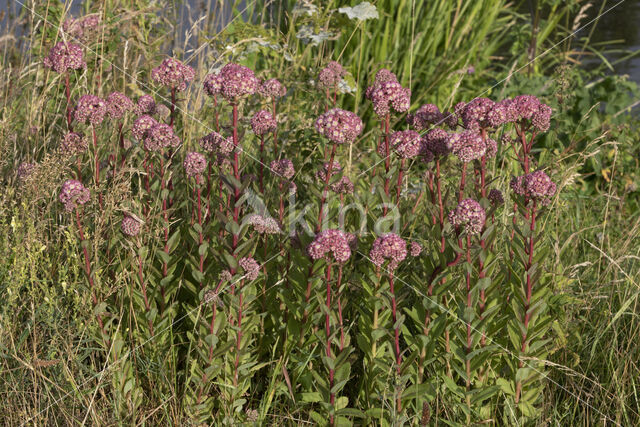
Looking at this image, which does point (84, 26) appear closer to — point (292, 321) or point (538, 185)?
point (292, 321)

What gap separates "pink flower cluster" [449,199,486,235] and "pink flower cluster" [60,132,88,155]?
1498mm

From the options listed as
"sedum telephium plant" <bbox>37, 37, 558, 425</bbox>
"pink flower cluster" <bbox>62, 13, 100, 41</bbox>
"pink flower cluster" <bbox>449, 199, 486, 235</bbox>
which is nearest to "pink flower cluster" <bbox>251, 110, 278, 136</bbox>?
"sedum telephium plant" <bbox>37, 37, 558, 425</bbox>

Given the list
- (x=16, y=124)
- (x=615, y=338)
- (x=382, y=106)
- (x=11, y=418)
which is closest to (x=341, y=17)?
(x=382, y=106)

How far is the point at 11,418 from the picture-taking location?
2562 mm

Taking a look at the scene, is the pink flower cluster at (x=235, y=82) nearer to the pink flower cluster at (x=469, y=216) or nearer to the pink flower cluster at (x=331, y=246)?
the pink flower cluster at (x=331, y=246)

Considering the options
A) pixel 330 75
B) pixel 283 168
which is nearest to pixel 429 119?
pixel 330 75

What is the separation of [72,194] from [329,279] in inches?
40.2

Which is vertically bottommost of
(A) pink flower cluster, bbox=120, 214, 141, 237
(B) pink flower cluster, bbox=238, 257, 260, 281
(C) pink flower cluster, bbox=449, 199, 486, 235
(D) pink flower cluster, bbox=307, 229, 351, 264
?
(A) pink flower cluster, bbox=120, 214, 141, 237

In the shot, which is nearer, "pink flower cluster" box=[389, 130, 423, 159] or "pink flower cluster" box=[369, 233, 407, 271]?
"pink flower cluster" box=[369, 233, 407, 271]

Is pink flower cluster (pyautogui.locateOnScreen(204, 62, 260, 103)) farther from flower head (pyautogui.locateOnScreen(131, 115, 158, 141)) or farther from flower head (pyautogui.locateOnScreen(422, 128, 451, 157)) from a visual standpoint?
flower head (pyautogui.locateOnScreen(422, 128, 451, 157))

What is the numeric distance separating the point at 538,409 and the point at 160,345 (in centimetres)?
153

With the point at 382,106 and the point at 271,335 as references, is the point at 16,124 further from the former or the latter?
the point at 382,106

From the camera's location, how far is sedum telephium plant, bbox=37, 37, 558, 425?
7.80 ft

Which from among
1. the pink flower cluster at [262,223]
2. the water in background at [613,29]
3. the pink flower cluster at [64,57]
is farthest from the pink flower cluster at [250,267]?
the water in background at [613,29]
